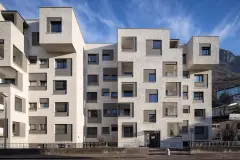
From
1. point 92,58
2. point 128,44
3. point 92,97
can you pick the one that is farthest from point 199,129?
point 92,58

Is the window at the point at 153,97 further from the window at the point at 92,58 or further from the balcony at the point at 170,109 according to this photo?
the window at the point at 92,58

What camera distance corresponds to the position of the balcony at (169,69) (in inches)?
1534

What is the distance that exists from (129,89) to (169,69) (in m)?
7.54

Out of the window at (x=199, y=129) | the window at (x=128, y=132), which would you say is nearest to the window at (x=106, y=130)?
the window at (x=128, y=132)

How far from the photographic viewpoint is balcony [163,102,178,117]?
38.1 meters

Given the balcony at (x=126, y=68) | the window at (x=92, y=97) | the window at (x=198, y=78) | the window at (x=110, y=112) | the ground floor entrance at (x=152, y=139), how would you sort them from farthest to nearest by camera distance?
the window at (x=198, y=78)
the window at (x=92, y=97)
the window at (x=110, y=112)
the balcony at (x=126, y=68)
the ground floor entrance at (x=152, y=139)

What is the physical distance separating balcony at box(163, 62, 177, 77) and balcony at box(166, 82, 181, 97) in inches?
57.7

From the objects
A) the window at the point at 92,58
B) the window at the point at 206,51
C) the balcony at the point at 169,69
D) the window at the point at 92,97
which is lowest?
the window at the point at 92,97

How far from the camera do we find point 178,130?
37.6 meters

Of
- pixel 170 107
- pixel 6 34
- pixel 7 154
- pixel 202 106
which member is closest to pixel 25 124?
pixel 7 154

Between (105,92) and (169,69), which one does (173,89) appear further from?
(105,92)

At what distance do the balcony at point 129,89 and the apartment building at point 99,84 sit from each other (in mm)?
166

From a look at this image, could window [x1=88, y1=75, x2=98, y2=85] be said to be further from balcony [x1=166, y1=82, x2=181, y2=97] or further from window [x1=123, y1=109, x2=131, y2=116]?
balcony [x1=166, y1=82, x2=181, y2=97]

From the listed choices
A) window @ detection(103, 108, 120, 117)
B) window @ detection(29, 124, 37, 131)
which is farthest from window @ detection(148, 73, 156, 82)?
window @ detection(29, 124, 37, 131)
